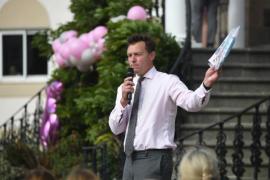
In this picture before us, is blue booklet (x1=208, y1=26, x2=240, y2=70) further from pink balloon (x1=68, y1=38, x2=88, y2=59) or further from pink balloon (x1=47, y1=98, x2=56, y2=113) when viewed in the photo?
pink balloon (x1=47, y1=98, x2=56, y2=113)

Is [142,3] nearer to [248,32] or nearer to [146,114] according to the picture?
[248,32]

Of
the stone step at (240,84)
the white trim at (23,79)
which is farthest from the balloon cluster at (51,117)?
the white trim at (23,79)

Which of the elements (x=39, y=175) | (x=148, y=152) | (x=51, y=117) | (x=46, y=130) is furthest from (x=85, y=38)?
(x=39, y=175)

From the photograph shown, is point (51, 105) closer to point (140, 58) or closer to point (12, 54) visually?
point (12, 54)

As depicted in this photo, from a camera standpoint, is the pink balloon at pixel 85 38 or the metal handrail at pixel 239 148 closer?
the metal handrail at pixel 239 148

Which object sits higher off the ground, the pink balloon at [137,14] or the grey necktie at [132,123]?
the pink balloon at [137,14]

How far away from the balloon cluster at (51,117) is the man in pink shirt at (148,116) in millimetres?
6372

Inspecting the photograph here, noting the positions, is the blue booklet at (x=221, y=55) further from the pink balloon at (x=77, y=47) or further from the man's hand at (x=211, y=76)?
the pink balloon at (x=77, y=47)

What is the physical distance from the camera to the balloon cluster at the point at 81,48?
13.4 metres

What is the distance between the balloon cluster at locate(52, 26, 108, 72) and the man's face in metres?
5.87

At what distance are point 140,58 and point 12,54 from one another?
1201 cm

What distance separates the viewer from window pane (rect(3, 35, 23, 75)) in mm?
18969

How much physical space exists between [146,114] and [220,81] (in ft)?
16.9

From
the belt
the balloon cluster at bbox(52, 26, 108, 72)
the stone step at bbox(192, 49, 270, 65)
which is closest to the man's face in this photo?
the belt
